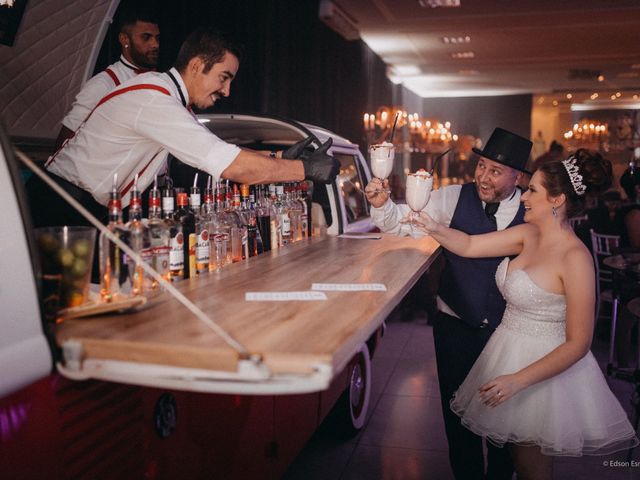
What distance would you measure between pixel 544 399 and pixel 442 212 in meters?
1.22

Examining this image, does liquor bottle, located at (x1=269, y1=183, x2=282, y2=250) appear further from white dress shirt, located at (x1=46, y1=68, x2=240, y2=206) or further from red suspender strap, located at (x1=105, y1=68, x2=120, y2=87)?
red suspender strap, located at (x1=105, y1=68, x2=120, y2=87)

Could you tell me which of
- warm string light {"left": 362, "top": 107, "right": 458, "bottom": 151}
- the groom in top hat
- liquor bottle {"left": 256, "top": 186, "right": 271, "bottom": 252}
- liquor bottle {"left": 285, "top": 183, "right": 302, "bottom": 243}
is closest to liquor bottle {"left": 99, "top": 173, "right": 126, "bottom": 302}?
liquor bottle {"left": 256, "top": 186, "right": 271, "bottom": 252}

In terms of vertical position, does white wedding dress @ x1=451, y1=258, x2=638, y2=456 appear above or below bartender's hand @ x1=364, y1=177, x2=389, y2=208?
below

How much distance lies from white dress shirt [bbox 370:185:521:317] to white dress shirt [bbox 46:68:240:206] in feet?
3.67

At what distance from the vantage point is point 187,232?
2.15m

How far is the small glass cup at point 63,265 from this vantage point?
1407 millimetres

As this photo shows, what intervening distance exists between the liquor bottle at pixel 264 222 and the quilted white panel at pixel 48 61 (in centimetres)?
A: 148

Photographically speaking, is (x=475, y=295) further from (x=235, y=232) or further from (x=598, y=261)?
(x=598, y=261)

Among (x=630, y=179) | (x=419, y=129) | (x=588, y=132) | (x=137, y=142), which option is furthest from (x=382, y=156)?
(x=588, y=132)

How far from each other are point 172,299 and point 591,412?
4.84 feet

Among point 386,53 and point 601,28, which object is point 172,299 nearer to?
point 601,28

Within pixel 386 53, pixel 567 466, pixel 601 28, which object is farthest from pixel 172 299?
pixel 386 53

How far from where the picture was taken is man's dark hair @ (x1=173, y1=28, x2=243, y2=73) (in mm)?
2303

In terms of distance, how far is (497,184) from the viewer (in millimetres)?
2766
